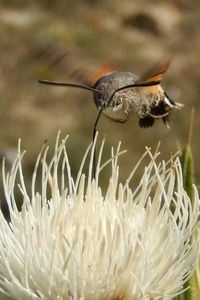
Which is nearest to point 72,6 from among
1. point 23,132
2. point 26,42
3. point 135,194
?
point 26,42

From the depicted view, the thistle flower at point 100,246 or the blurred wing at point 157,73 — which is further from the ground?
the blurred wing at point 157,73

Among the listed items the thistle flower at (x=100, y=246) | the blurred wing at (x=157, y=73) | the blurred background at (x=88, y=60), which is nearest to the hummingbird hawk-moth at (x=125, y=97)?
the blurred wing at (x=157, y=73)

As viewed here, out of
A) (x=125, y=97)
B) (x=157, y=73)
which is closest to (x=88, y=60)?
(x=125, y=97)

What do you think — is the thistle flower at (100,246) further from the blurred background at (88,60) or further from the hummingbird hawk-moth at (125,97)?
the blurred background at (88,60)

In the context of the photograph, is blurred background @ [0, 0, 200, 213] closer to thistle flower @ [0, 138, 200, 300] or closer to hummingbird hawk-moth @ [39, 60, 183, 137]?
thistle flower @ [0, 138, 200, 300]

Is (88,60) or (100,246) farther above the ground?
(88,60)

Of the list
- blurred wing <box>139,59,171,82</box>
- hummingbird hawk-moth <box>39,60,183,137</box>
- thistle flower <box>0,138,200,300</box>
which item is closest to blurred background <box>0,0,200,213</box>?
thistle flower <box>0,138,200,300</box>

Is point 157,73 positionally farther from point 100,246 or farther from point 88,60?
point 88,60
